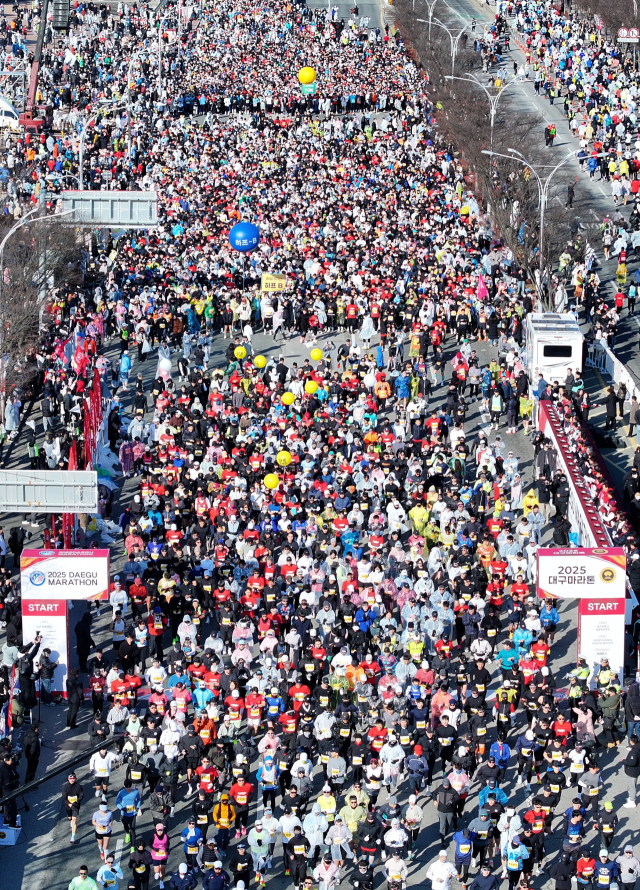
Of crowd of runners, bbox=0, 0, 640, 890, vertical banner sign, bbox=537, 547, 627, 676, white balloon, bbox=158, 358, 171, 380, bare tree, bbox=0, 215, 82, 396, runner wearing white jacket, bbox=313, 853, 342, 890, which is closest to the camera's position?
runner wearing white jacket, bbox=313, 853, 342, 890

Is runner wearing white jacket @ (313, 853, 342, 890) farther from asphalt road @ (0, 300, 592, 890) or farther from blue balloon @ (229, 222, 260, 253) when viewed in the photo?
blue balloon @ (229, 222, 260, 253)

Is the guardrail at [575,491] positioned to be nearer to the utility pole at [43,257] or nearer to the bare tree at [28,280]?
the bare tree at [28,280]

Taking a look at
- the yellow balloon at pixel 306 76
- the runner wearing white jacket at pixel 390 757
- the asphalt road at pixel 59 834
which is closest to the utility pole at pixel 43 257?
the asphalt road at pixel 59 834

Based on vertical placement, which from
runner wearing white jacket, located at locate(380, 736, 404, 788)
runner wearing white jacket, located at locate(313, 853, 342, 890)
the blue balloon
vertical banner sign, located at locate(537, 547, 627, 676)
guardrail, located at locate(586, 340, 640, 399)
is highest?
the blue balloon

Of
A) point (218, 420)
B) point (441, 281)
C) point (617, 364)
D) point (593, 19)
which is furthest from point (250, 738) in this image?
point (593, 19)

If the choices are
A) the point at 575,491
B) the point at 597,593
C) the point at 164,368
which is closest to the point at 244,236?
the point at 164,368

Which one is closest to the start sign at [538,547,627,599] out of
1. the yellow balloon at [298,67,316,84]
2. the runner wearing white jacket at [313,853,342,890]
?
the runner wearing white jacket at [313,853,342,890]

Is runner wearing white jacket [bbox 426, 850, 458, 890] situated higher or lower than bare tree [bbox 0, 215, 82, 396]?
lower

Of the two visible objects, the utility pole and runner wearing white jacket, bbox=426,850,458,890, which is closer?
runner wearing white jacket, bbox=426,850,458,890
